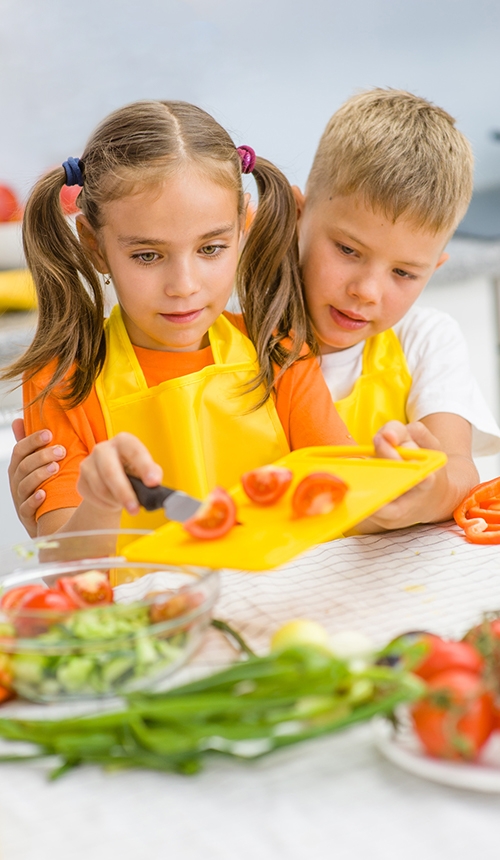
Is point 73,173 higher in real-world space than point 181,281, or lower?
higher

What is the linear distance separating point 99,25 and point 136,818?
2.66 metres

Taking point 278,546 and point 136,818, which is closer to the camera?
point 136,818

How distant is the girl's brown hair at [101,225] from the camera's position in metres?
1.21

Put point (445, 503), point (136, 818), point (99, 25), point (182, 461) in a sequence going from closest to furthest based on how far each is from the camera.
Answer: point (136, 818) < point (445, 503) < point (182, 461) < point (99, 25)

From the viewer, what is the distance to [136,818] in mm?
640

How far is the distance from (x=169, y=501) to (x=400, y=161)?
73 centimetres

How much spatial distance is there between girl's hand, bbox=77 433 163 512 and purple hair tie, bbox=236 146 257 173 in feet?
1.83

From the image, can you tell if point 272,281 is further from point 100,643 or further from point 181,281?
point 100,643

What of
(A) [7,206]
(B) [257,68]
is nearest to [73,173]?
(A) [7,206]

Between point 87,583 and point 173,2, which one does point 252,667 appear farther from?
point 173,2

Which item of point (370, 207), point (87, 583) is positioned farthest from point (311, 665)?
point (370, 207)

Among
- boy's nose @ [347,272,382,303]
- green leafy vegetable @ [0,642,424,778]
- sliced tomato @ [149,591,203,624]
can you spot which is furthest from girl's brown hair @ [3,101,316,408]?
green leafy vegetable @ [0,642,424,778]

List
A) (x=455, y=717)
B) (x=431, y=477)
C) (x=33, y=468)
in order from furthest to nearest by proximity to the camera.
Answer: (x=33, y=468) < (x=431, y=477) < (x=455, y=717)

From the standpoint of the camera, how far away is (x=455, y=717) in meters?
0.62
